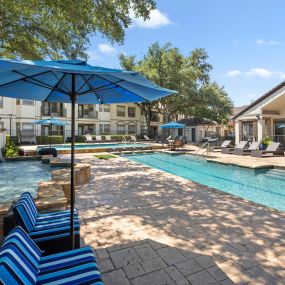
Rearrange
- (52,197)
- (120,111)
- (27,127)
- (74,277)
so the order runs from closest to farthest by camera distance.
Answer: (74,277) → (52,197) → (27,127) → (120,111)

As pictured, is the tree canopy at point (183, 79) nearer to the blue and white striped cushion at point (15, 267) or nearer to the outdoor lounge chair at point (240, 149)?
the outdoor lounge chair at point (240, 149)

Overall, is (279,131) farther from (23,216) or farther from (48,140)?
(48,140)

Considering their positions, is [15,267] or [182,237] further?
[182,237]

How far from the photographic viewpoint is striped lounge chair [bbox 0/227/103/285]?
159 centimetres

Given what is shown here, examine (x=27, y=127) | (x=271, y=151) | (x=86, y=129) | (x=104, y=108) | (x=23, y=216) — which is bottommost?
(x=23, y=216)

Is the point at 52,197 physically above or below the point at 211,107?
below

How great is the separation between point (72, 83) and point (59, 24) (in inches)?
465

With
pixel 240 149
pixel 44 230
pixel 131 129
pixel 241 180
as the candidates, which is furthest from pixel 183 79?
pixel 44 230

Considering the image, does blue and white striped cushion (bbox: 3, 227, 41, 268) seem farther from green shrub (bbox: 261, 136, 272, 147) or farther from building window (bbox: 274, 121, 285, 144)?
building window (bbox: 274, 121, 285, 144)

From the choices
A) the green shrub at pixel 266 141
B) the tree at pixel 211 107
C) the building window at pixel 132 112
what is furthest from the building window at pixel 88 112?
the green shrub at pixel 266 141

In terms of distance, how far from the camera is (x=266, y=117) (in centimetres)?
1838

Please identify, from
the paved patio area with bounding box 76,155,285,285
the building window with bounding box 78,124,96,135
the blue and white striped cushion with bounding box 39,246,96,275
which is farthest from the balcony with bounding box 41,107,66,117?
the blue and white striped cushion with bounding box 39,246,96,275

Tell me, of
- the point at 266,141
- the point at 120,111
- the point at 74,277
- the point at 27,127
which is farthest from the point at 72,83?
the point at 120,111

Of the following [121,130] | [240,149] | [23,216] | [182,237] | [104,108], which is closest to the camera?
[23,216]
